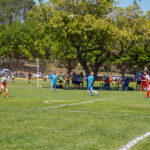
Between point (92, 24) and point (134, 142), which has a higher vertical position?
point (92, 24)

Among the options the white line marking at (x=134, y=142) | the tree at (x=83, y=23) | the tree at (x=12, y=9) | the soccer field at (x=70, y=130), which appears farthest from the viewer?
the tree at (x=12, y=9)

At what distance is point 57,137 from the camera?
7.43 m

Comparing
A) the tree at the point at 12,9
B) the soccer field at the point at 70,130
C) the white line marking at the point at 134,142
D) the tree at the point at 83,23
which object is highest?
the tree at the point at 12,9

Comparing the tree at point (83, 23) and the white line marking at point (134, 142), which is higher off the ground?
the tree at point (83, 23)

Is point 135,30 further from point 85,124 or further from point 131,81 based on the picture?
point 85,124

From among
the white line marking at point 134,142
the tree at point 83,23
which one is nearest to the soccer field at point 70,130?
the white line marking at point 134,142

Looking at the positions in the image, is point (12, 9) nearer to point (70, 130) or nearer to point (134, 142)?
point (70, 130)

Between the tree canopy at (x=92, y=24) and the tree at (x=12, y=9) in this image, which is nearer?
the tree canopy at (x=92, y=24)

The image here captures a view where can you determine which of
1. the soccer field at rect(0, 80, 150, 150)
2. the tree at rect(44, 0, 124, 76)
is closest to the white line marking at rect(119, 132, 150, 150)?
the soccer field at rect(0, 80, 150, 150)

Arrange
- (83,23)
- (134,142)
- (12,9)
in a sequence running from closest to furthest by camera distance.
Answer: (134,142) < (83,23) < (12,9)

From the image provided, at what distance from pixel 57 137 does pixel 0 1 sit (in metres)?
80.4

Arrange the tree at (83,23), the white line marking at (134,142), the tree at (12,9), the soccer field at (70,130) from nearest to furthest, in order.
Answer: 1. the white line marking at (134,142)
2. the soccer field at (70,130)
3. the tree at (83,23)
4. the tree at (12,9)

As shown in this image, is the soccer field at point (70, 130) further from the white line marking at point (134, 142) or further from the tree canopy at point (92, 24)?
the tree canopy at point (92, 24)

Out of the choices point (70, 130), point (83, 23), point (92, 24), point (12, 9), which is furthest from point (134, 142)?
point (12, 9)
